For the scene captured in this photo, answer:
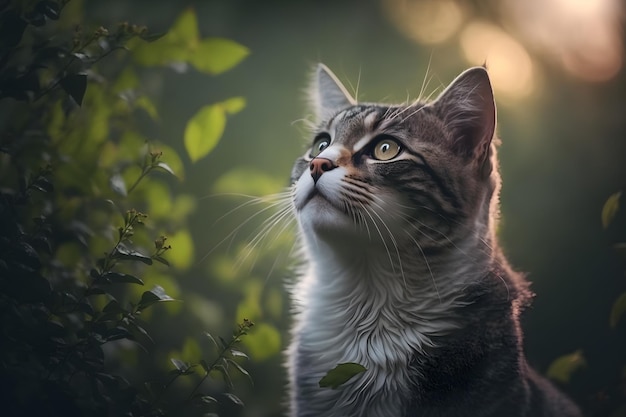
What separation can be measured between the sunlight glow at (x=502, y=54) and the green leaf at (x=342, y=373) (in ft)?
3.14

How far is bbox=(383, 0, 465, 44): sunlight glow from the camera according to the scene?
211cm

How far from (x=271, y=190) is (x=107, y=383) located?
76 centimetres

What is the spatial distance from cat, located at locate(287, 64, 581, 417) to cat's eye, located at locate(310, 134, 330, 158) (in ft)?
0.07

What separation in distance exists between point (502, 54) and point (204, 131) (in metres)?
0.91

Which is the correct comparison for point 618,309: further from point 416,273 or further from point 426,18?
point 426,18

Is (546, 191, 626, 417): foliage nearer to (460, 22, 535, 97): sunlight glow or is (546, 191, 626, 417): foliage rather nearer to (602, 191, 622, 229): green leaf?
(602, 191, 622, 229): green leaf

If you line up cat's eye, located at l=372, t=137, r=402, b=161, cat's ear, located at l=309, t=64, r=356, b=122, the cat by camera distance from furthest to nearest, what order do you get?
cat's ear, located at l=309, t=64, r=356, b=122, cat's eye, located at l=372, t=137, r=402, b=161, the cat

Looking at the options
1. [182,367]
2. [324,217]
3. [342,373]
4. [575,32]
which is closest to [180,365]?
[182,367]

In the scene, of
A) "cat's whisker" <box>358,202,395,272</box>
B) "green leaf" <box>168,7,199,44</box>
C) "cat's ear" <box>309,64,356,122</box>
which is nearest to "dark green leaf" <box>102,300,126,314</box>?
"cat's whisker" <box>358,202,395,272</box>

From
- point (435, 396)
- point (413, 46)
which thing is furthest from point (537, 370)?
point (413, 46)

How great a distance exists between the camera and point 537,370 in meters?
2.01

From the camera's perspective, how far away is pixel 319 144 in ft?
6.23

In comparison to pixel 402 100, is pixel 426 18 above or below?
above

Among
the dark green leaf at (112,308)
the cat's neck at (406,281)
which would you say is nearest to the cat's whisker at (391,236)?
the cat's neck at (406,281)
